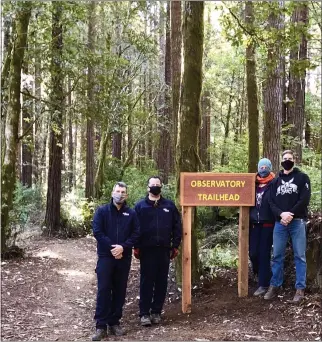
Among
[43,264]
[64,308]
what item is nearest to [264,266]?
[64,308]

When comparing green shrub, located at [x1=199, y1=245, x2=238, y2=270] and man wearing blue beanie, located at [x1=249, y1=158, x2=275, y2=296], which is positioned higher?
man wearing blue beanie, located at [x1=249, y1=158, x2=275, y2=296]

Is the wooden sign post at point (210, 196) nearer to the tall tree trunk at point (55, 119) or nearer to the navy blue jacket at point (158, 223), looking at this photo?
the navy blue jacket at point (158, 223)

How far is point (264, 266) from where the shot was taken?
7.32m

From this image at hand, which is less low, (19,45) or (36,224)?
(19,45)

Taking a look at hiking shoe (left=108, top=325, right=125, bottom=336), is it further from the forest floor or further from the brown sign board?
the brown sign board

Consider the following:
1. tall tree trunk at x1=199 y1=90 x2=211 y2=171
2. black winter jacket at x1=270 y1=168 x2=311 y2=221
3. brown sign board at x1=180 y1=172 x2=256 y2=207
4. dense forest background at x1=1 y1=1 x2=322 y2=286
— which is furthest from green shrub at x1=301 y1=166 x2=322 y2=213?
tall tree trunk at x1=199 y1=90 x2=211 y2=171

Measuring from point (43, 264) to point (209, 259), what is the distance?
13.4ft

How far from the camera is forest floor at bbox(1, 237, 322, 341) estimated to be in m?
5.93

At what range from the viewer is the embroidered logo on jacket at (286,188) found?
678 centimetres

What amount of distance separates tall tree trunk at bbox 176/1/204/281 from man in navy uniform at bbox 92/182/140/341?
87.2 inches

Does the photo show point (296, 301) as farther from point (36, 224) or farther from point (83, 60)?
point (36, 224)

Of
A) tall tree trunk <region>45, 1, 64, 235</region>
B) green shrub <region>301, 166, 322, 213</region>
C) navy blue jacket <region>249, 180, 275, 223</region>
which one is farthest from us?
tall tree trunk <region>45, 1, 64, 235</region>

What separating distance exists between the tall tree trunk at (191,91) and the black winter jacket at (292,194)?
184cm

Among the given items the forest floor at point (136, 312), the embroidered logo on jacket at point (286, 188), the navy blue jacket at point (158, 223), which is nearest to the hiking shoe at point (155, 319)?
the forest floor at point (136, 312)
